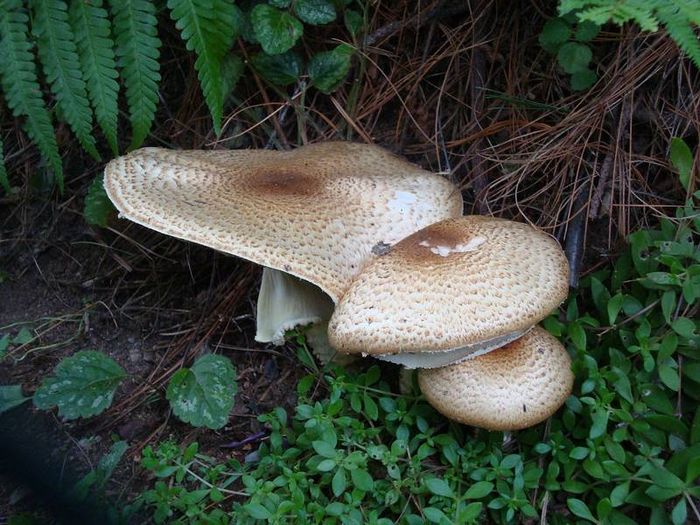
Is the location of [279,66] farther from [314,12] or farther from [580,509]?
[580,509]

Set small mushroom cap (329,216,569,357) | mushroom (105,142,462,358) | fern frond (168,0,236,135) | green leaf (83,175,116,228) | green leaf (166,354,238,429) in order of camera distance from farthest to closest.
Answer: green leaf (83,175,116,228), green leaf (166,354,238,429), fern frond (168,0,236,135), mushroom (105,142,462,358), small mushroom cap (329,216,569,357)

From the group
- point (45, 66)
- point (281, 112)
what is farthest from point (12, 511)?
point (281, 112)

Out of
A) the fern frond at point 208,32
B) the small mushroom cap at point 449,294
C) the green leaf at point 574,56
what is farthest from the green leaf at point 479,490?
the green leaf at point 574,56

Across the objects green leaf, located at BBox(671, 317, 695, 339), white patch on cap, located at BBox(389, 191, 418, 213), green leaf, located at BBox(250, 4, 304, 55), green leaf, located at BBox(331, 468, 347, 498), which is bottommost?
green leaf, located at BBox(331, 468, 347, 498)

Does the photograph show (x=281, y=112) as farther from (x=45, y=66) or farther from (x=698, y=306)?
(x=698, y=306)

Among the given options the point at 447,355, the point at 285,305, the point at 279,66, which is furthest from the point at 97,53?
the point at 447,355

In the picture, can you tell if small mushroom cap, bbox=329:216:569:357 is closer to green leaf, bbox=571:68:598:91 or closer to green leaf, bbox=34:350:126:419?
green leaf, bbox=571:68:598:91

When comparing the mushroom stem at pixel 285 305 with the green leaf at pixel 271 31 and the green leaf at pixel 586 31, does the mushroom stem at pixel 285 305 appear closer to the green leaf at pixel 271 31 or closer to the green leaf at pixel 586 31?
the green leaf at pixel 271 31

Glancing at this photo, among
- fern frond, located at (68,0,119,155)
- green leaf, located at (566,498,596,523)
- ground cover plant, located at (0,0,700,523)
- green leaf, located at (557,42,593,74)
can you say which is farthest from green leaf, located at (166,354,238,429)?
green leaf, located at (557,42,593,74)
